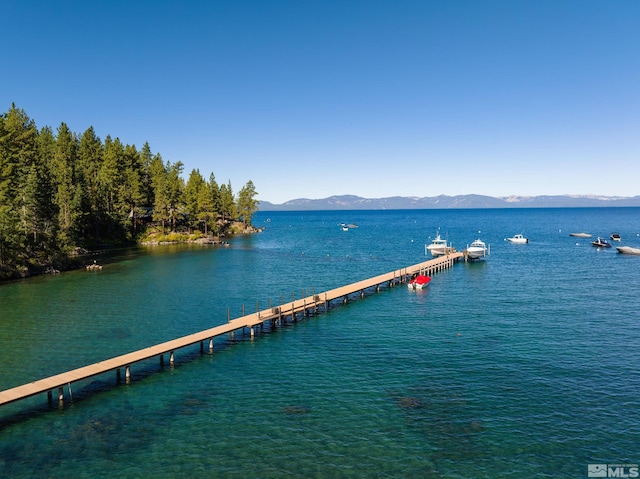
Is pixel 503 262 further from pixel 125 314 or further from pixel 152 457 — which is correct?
→ pixel 152 457

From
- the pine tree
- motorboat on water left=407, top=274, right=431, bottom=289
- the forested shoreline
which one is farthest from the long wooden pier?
the pine tree

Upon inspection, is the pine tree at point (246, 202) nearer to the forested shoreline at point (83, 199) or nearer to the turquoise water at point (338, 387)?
the forested shoreline at point (83, 199)

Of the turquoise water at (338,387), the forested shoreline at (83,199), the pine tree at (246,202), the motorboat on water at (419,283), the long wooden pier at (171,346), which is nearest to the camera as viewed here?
the turquoise water at (338,387)

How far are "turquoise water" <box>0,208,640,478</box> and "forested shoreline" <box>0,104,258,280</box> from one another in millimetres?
14060

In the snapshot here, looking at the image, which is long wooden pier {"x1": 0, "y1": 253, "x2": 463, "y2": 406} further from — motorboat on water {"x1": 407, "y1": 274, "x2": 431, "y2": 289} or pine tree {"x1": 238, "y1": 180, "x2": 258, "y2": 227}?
pine tree {"x1": 238, "y1": 180, "x2": 258, "y2": 227}

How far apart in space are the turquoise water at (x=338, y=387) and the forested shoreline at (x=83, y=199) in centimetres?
1406

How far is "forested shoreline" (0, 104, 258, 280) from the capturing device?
6994 cm

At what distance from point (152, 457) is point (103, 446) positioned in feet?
10.2

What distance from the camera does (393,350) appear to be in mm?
37344

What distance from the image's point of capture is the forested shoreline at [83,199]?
69.9 m

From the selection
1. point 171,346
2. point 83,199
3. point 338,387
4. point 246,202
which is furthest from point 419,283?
point 246,202

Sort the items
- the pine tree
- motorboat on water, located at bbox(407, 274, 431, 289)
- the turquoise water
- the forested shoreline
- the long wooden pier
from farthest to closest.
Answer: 1. the pine tree
2. the forested shoreline
3. motorboat on water, located at bbox(407, 274, 431, 289)
4. the long wooden pier
5. the turquoise water

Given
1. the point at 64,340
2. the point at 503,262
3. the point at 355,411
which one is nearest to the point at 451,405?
the point at 355,411

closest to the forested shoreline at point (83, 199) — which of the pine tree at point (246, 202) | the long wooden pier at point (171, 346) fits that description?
the pine tree at point (246, 202)
